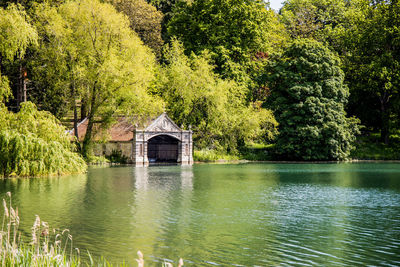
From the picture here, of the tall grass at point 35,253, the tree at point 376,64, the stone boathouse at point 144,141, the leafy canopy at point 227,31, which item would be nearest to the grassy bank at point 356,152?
the tree at point 376,64

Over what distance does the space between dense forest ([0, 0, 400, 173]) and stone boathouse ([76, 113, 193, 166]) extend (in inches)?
60.4

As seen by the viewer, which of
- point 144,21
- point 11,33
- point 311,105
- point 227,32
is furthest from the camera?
point 144,21

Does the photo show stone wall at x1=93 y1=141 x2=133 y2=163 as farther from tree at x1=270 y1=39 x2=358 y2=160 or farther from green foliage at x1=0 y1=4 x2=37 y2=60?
tree at x1=270 y1=39 x2=358 y2=160

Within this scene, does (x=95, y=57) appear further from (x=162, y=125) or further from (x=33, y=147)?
(x=33, y=147)

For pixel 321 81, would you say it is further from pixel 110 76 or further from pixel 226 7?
pixel 110 76

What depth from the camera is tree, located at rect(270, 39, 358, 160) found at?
157 ft

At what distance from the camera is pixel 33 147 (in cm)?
2644

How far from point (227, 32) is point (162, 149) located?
589 inches

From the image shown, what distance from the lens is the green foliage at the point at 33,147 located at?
2609cm

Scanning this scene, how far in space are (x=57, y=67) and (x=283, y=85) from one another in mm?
23399

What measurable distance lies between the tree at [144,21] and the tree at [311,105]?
17.2 meters

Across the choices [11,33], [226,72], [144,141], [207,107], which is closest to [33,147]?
[11,33]

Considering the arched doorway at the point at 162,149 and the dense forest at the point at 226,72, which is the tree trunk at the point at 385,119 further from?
the arched doorway at the point at 162,149

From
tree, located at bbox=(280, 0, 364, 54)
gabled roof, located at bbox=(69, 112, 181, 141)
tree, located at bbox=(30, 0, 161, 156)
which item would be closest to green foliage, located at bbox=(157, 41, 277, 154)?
gabled roof, located at bbox=(69, 112, 181, 141)
